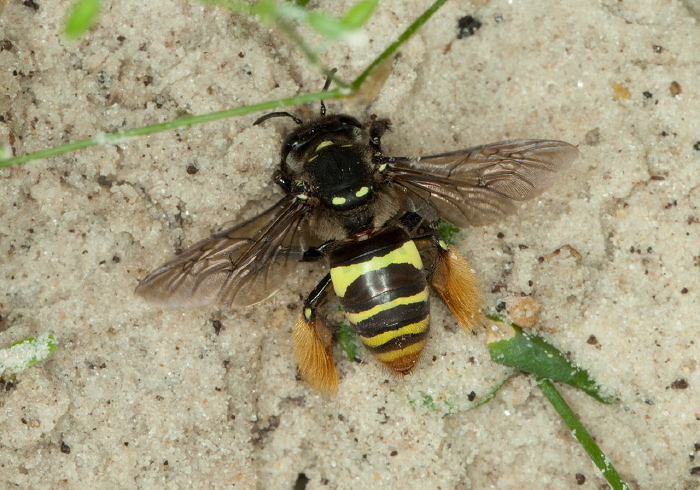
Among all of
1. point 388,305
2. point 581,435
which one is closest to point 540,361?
point 581,435

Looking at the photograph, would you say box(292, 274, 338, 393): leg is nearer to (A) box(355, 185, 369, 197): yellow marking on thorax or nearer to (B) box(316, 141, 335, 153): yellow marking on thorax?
(A) box(355, 185, 369, 197): yellow marking on thorax

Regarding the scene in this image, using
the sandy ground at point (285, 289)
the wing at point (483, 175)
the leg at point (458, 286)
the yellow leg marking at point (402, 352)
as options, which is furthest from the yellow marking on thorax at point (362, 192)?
the yellow leg marking at point (402, 352)

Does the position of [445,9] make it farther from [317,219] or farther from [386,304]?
[386,304]

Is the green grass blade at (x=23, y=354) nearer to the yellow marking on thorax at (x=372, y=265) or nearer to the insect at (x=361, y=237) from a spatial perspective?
the insect at (x=361, y=237)

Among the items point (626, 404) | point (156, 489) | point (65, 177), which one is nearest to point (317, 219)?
point (65, 177)

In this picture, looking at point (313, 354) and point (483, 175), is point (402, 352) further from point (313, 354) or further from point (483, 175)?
point (483, 175)

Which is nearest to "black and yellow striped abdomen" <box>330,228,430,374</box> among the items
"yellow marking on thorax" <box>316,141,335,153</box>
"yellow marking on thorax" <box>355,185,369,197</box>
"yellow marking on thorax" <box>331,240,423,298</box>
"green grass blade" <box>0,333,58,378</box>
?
"yellow marking on thorax" <box>331,240,423,298</box>
